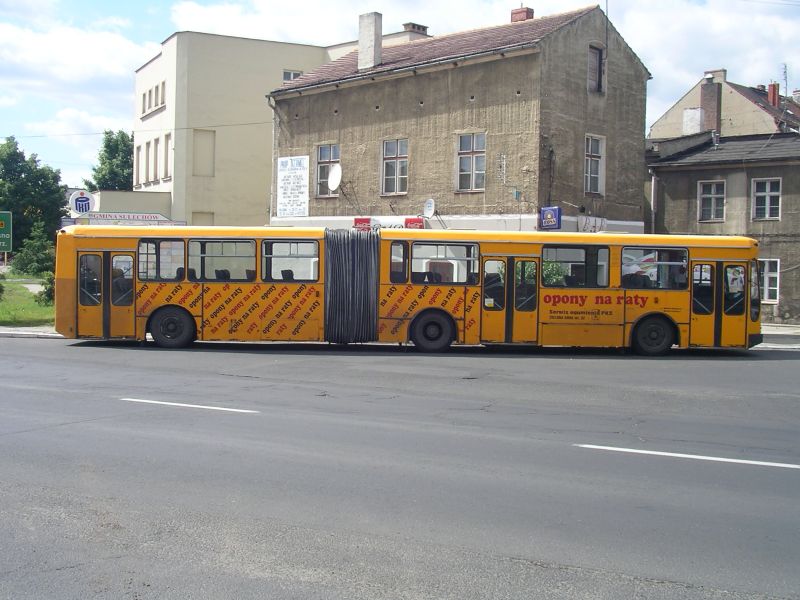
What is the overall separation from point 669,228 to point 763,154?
15.2 ft

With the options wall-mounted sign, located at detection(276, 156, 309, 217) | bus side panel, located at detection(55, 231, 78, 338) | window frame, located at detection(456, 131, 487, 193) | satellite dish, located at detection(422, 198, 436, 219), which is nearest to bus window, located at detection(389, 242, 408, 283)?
bus side panel, located at detection(55, 231, 78, 338)

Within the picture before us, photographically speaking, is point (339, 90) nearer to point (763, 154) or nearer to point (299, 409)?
point (763, 154)

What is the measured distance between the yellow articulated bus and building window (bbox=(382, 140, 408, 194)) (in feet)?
41.8

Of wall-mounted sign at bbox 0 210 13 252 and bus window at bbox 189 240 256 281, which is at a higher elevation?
wall-mounted sign at bbox 0 210 13 252

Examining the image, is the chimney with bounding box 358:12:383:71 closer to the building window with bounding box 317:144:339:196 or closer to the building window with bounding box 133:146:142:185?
the building window with bounding box 317:144:339:196

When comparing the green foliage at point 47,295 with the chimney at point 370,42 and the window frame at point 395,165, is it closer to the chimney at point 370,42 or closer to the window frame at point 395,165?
the window frame at point 395,165

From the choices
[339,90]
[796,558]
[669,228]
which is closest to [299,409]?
[796,558]

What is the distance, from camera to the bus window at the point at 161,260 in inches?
792

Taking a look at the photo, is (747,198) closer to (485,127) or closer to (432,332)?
(485,127)

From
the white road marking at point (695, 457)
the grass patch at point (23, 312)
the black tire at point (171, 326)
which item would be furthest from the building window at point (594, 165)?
the white road marking at point (695, 457)

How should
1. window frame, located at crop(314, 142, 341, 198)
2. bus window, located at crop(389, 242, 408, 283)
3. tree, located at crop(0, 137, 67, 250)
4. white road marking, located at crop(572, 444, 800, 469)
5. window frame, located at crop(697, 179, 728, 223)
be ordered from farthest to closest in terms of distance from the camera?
tree, located at crop(0, 137, 67, 250)
window frame, located at crop(697, 179, 728, 223)
window frame, located at crop(314, 142, 341, 198)
bus window, located at crop(389, 242, 408, 283)
white road marking, located at crop(572, 444, 800, 469)

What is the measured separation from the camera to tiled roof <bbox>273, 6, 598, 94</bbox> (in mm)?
29645

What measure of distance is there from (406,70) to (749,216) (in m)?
14.7

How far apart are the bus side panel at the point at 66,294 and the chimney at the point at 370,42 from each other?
17.5m
